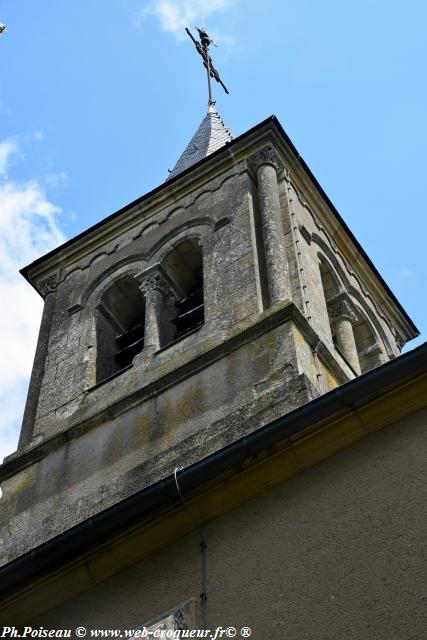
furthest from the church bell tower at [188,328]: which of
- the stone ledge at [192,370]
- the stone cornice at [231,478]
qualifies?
the stone cornice at [231,478]

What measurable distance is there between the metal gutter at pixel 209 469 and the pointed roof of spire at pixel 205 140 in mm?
10143

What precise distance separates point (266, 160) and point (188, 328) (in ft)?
9.00

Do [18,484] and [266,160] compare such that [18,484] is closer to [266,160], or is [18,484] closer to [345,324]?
[345,324]

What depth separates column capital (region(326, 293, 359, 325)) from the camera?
1453 cm

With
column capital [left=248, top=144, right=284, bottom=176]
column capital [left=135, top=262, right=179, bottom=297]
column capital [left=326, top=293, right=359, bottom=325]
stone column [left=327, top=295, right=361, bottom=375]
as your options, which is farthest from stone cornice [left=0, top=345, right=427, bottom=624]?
column capital [left=248, top=144, right=284, bottom=176]

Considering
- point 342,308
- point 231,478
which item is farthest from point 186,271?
point 231,478

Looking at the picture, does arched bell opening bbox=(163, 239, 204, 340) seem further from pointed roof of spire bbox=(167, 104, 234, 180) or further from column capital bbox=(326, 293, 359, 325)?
pointed roof of spire bbox=(167, 104, 234, 180)

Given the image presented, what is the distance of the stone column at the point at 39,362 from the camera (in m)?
12.4

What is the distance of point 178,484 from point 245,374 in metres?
2.97

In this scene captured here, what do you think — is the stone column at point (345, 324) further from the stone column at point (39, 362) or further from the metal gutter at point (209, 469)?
the metal gutter at point (209, 469)

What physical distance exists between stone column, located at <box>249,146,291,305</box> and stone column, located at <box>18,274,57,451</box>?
10.8ft

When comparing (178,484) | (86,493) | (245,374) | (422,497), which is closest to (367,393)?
(422,497)

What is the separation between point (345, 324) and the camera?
A: 47.1 ft

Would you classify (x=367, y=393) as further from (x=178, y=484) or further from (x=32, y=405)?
(x=32, y=405)
